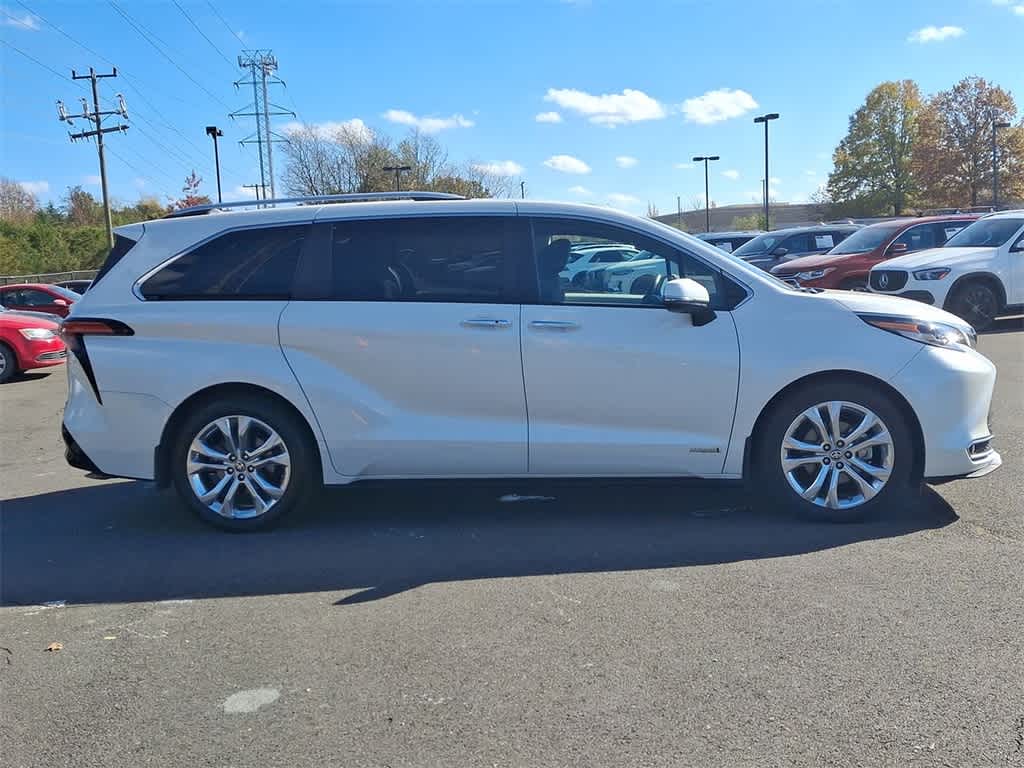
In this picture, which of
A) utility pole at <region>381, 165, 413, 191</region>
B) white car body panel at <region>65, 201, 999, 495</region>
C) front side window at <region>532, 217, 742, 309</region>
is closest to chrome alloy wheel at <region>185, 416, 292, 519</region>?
white car body panel at <region>65, 201, 999, 495</region>

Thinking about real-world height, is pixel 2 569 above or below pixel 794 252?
below

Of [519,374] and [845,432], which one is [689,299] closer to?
[519,374]

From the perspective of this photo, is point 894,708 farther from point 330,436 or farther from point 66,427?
point 66,427

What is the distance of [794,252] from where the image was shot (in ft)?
59.5

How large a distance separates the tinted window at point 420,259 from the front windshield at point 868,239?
39.3ft

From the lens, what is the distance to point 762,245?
1861cm

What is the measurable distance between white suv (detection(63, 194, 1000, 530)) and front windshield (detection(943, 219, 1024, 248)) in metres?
9.89

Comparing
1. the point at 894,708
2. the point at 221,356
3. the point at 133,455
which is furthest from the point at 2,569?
the point at 894,708

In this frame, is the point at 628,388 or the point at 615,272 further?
the point at 615,272

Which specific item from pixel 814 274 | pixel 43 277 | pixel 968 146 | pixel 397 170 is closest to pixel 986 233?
pixel 814 274

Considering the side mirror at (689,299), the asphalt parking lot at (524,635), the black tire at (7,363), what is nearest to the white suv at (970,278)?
the asphalt parking lot at (524,635)

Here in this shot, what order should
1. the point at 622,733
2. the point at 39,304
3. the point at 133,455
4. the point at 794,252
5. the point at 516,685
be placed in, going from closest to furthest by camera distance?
the point at 622,733, the point at 516,685, the point at 133,455, the point at 794,252, the point at 39,304

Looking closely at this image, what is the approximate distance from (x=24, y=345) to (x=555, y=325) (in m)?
11.4

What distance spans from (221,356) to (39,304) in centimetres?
1747
